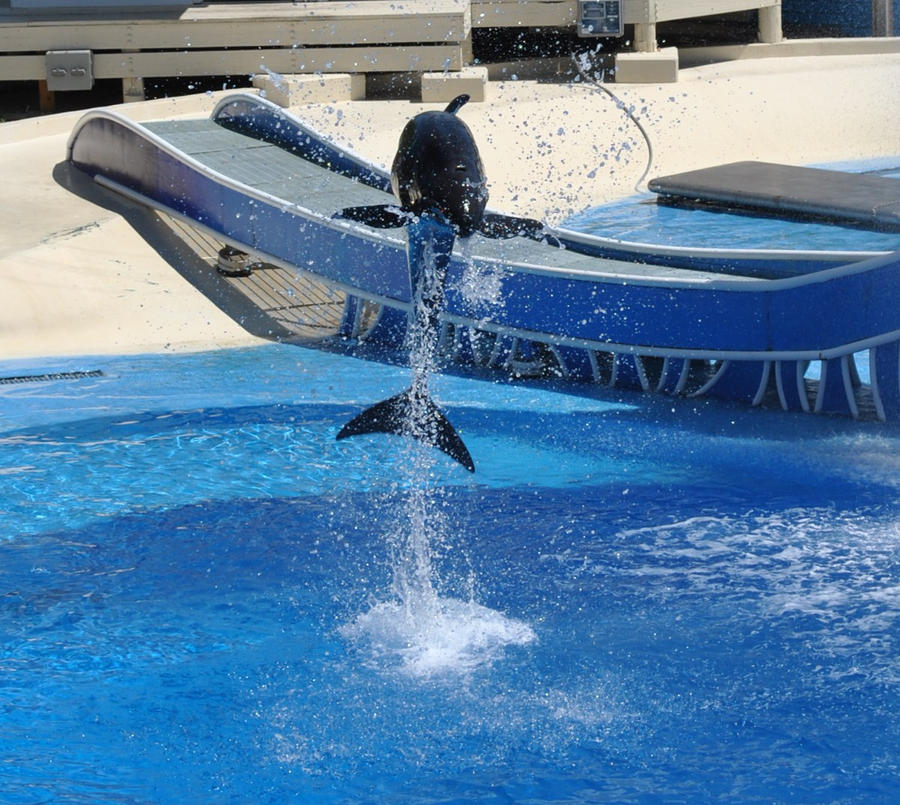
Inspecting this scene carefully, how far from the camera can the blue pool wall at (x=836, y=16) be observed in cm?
2239

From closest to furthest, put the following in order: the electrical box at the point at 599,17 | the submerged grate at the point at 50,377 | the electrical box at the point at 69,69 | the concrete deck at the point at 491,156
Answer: the submerged grate at the point at 50,377, the concrete deck at the point at 491,156, the electrical box at the point at 69,69, the electrical box at the point at 599,17

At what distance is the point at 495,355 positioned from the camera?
28.9ft

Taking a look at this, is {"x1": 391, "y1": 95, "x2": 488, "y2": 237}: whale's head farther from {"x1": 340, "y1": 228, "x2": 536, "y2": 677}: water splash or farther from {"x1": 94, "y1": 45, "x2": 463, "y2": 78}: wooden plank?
{"x1": 94, "y1": 45, "x2": 463, "y2": 78}: wooden plank

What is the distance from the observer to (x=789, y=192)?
1156 cm

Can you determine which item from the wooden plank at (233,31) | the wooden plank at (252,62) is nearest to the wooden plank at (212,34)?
the wooden plank at (233,31)

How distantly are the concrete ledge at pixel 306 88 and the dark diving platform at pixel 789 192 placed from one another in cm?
412

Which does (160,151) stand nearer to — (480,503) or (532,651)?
(480,503)

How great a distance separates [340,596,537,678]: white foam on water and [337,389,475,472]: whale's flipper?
2.30 feet

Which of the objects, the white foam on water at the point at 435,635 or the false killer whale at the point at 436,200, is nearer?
the false killer whale at the point at 436,200

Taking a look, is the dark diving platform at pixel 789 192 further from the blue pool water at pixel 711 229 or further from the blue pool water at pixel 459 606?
the blue pool water at pixel 459 606

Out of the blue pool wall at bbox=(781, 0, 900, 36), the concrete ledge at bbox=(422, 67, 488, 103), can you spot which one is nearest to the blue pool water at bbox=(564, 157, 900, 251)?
the concrete ledge at bbox=(422, 67, 488, 103)

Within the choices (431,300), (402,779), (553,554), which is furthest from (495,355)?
(402,779)

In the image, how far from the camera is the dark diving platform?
10.9 metres

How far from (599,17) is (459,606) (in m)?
11.9
